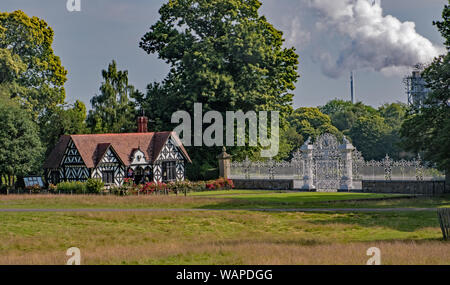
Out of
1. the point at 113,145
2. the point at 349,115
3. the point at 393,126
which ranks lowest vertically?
the point at 113,145

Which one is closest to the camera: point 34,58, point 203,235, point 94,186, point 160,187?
point 203,235

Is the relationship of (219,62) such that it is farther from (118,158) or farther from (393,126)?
(393,126)

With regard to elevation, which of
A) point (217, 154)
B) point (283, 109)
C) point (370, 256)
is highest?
point (283, 109)

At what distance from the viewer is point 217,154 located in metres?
59.2

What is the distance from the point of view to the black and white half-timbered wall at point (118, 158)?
2014 inches

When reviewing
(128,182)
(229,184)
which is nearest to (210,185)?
(229,184)

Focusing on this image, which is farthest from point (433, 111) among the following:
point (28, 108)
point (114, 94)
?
point (28, 108)

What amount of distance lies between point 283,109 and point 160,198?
22866mm

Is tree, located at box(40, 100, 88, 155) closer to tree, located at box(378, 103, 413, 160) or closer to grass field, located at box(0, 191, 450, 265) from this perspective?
grass field, located at box(0, 191, 450, 265)

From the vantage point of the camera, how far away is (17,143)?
172 ft

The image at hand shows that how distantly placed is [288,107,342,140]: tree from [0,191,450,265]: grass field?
59464mm

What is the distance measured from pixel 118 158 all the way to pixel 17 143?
8.31 m
